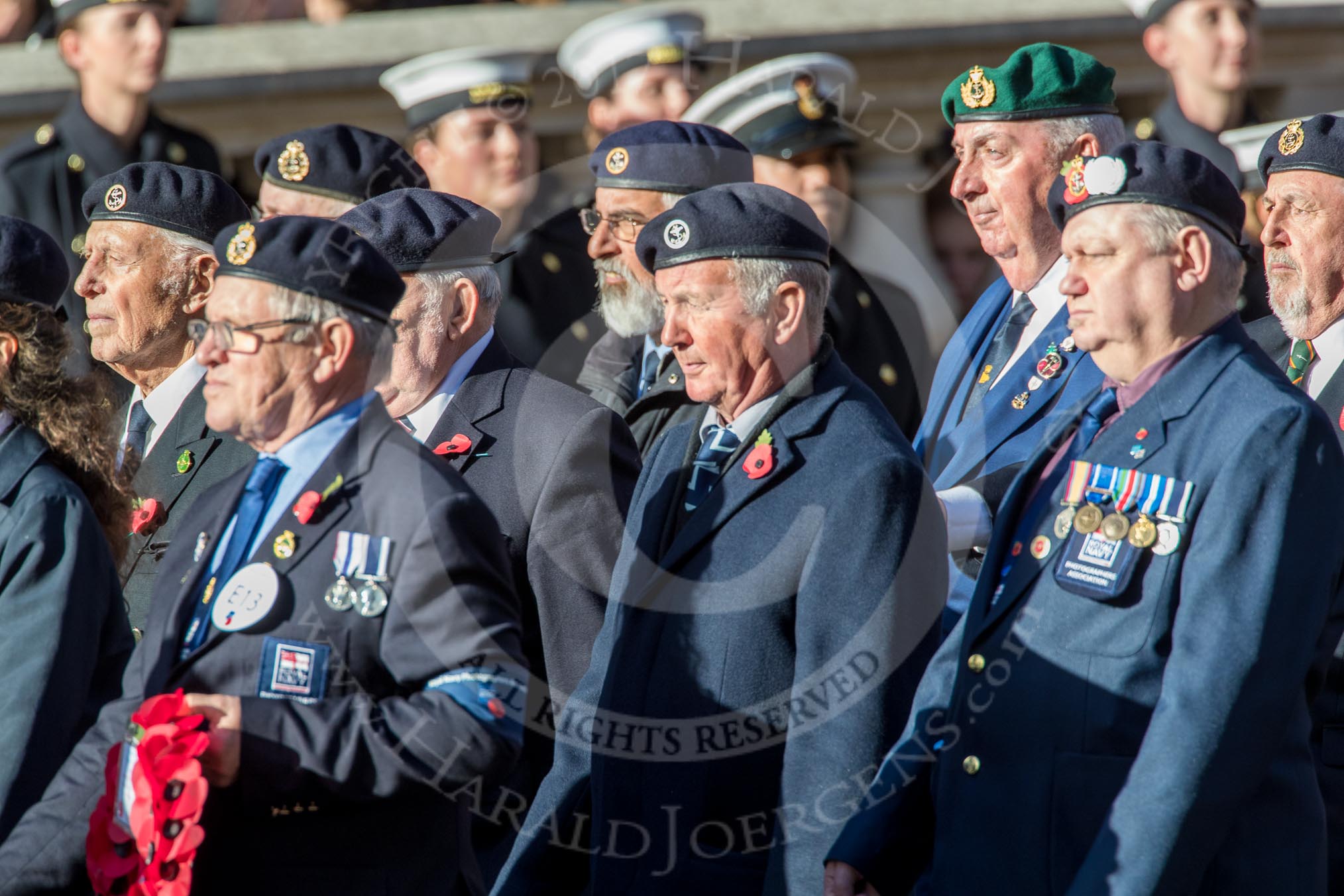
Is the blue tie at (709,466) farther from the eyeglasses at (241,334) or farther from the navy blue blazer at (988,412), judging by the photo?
the eyeglasses at (241,334)

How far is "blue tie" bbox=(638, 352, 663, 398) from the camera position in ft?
17.5

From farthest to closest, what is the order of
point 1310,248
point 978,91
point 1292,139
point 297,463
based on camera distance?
point 978,91
point 1292,139
point 1310,248
point 297,463

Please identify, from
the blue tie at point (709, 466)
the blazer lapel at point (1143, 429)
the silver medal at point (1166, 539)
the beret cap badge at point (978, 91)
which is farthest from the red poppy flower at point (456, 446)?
the silver medal at point (1166, 539)

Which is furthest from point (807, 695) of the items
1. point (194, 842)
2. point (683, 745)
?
point (194, 842)

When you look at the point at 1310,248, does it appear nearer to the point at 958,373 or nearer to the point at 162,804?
the point at 958,373

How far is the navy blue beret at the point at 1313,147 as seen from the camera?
4465 millimetres

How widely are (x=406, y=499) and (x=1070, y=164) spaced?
56.1 inches

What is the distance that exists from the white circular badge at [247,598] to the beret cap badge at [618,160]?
2.40 metres

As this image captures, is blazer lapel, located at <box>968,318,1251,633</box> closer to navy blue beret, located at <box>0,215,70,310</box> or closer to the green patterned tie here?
the green patterned tie

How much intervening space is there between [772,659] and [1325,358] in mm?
1679

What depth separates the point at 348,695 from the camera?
3.22m

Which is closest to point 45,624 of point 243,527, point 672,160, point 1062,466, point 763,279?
point 243,527

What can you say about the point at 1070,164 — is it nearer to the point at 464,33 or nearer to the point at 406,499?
the point at 406,499

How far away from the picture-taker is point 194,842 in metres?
3.09
